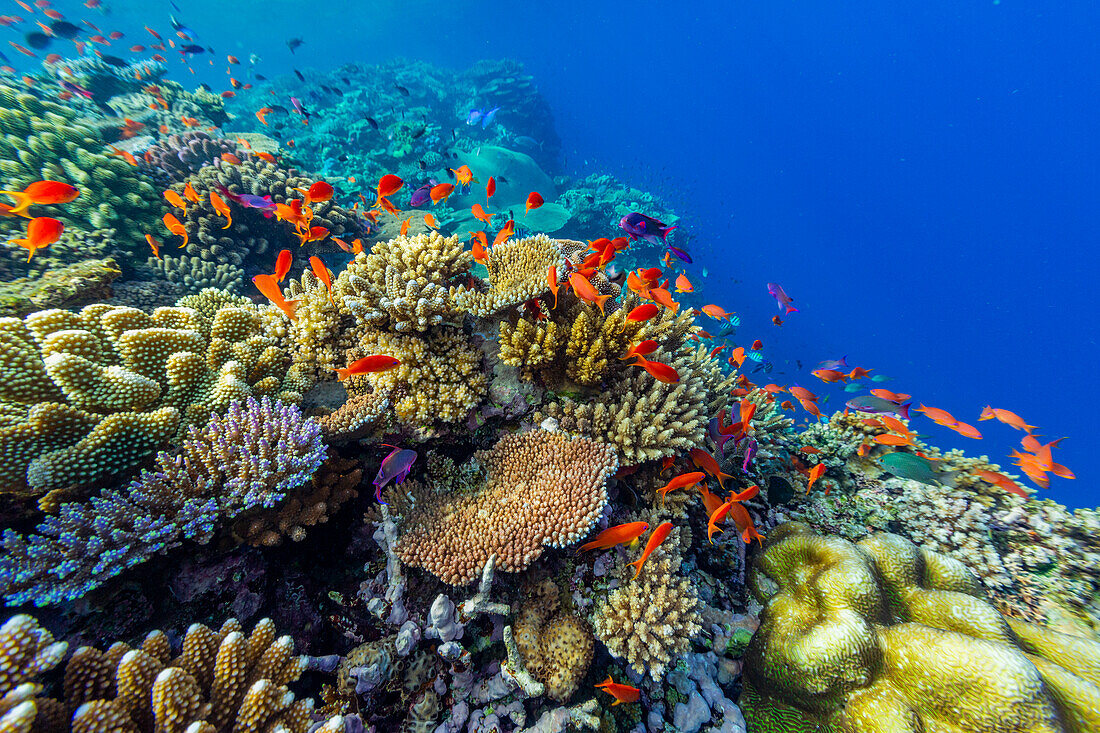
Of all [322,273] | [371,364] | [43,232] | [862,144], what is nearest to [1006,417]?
[371,364]

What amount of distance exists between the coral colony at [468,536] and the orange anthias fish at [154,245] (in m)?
1.19

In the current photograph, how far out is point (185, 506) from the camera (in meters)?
2.50

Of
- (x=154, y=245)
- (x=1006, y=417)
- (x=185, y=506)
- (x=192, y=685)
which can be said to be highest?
(x=1006, y=417)

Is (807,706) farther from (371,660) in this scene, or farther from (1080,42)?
(1080,42)

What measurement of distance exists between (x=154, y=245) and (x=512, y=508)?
6.90 m

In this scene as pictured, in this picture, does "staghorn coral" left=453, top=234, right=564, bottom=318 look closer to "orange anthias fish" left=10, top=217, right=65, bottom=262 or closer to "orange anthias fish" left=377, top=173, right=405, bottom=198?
"orange anthias fish" left=377, top=173, right=405, bottom=198

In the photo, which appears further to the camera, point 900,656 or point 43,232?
point 43,232

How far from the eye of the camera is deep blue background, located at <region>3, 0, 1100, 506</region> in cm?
7056

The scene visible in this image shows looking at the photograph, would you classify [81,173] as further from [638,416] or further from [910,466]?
[910,466]

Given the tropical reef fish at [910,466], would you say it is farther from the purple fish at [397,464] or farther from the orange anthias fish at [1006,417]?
the purple fish at [397,464]

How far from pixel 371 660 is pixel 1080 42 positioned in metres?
169

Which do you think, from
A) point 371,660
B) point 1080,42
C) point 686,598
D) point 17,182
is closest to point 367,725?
point 371,660

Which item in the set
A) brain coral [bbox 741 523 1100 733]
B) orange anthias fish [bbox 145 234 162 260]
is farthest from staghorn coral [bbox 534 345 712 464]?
orange anthias fish [bbox 145 234 162 260]

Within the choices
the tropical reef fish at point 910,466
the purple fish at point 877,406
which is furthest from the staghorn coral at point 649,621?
the purple fish at point 877,406
